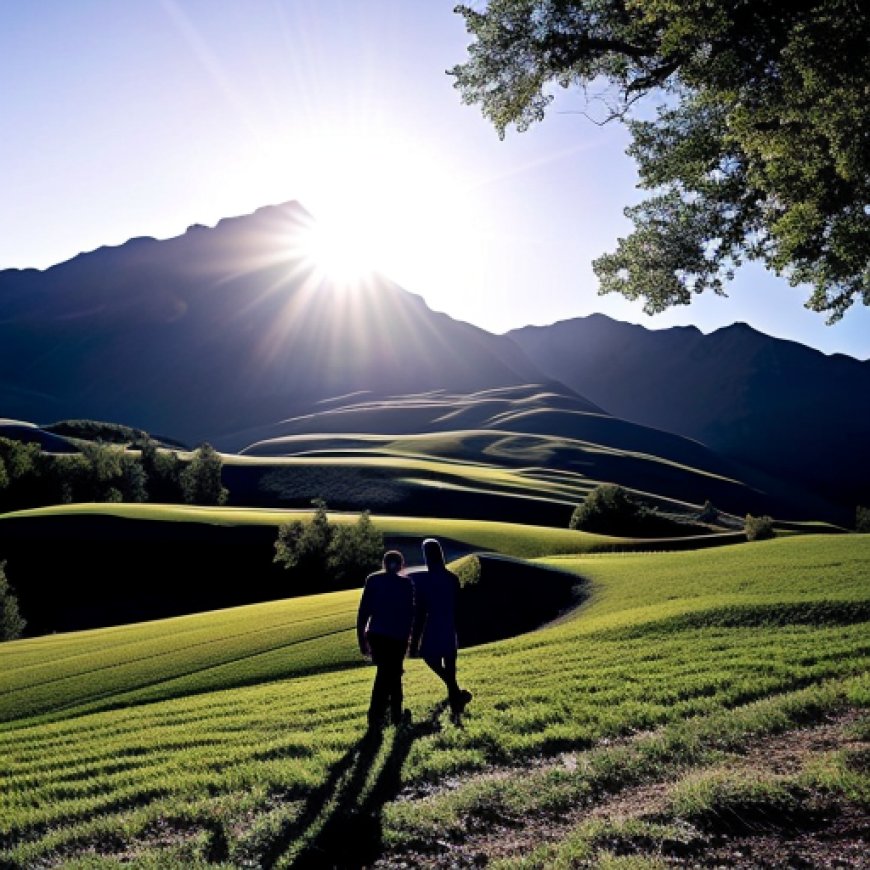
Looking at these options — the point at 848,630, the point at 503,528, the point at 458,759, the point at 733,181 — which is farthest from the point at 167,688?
the point at 503,528

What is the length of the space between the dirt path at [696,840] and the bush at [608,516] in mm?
83946

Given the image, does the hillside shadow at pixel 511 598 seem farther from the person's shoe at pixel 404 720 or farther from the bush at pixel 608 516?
the bush at pixel 608 516

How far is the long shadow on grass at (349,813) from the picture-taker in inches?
306

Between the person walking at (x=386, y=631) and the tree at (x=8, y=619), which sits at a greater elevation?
the person walking at (x=386, y=631)

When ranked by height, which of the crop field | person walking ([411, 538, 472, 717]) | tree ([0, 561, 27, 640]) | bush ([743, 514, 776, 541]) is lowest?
bush ([743, 514, 776, 541])

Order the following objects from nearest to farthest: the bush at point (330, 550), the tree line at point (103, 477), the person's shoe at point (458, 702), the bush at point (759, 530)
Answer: the person's shoe at point (458, 702) → the bush at point (759, 530) → the bush at point (330, 550) → the tree line at point (103, 477)

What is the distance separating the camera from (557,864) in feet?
23.0

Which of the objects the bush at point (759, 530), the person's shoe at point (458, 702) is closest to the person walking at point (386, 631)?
the person's shoe at point (458, 702)

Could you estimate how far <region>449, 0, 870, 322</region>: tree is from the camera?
39.2ft

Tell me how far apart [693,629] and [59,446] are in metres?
168

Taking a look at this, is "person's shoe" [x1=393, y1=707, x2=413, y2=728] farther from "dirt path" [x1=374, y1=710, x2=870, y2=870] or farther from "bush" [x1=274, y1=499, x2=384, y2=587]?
"bush" [x1=274, y1=499, x2=384, y2=587]

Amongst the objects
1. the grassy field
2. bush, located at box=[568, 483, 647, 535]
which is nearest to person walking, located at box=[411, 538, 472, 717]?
the grassy field

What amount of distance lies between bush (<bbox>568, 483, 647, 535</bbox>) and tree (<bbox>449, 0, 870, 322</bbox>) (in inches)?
2922

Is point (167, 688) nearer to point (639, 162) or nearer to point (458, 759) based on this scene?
point (458, 759)
